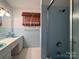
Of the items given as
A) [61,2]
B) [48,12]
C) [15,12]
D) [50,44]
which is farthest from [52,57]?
[15,12]

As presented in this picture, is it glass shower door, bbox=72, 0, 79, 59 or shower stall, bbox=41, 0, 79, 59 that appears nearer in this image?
A: glass shower door, bbox=72, 0, 79, 59

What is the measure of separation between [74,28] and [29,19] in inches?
203

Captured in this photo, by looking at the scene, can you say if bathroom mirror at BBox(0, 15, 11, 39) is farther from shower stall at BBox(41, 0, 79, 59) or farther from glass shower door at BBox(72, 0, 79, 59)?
glass shower door at BBox(72, 0, 79, 59)

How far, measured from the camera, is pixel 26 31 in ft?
21.6

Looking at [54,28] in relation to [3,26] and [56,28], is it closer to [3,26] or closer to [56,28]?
[56,28]

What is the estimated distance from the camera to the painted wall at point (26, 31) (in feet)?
21.4

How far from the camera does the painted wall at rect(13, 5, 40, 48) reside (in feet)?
21.4

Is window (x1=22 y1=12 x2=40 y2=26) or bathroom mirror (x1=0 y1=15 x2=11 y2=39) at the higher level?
window (x1=22 y1=12 x2=40 y2=26)

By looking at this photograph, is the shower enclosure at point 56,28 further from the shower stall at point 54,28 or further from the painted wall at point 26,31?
the painted wall at point 26,31

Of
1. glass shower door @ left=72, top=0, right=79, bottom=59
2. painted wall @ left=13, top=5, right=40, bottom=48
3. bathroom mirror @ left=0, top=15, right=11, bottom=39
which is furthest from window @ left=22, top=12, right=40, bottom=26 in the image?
glass shower door @ left=72, top=0, right=79, bottom=59

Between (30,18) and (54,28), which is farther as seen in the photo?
(30,18)

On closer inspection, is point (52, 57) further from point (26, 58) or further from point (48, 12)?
point (26, 58)

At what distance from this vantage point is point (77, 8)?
1.28 meters

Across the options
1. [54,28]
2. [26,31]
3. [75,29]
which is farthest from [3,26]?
[75,29]
